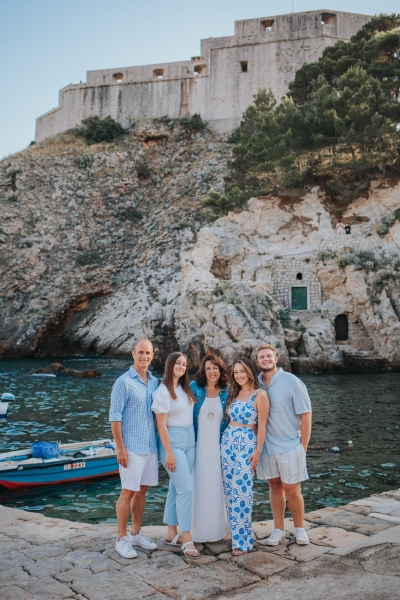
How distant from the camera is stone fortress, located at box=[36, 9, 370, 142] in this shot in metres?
41.5

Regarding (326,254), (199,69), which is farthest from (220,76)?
(326,254)

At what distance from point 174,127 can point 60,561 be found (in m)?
42.3

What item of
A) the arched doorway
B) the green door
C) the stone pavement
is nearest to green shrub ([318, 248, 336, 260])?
the green door

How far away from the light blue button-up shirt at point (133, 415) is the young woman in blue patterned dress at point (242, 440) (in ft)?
2.21

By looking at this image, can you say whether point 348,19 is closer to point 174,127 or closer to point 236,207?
point 174,127

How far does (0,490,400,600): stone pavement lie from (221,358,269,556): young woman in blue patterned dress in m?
0.38

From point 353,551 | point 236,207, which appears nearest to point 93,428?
point 353,551

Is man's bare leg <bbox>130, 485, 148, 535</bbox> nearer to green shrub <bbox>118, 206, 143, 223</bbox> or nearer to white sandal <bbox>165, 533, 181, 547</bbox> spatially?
white sandal <bbox>165, 533, 181, 547</bbox>

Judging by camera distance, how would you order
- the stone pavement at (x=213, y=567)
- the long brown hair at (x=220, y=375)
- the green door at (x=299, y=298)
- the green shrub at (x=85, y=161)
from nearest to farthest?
the stone pavement at (x=213, y=567) → the long brown hair at (x=220, y=375) → the green door at (x=299, y=298) → the green shrub at (x=85, y=161)

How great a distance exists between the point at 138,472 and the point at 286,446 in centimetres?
133

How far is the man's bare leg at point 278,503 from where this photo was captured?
4.70 metres

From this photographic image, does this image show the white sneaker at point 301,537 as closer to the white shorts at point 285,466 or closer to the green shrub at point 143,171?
the white shorts at point 285,466

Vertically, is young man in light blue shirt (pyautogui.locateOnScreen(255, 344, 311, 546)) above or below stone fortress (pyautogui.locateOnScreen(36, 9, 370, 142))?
below

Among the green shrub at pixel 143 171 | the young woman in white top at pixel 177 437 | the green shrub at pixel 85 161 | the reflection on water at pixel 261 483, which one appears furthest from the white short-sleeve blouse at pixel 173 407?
the green shrub at pixel 85 161
